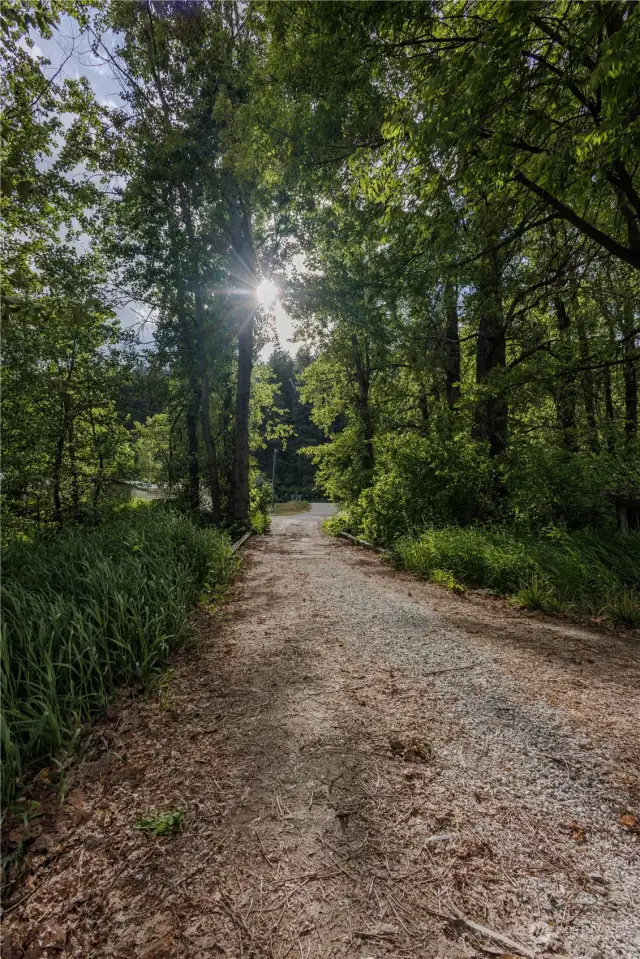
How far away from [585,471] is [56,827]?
24.5ft

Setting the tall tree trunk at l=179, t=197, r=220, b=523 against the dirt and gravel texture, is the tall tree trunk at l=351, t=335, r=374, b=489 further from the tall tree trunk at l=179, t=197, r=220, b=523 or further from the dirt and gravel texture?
the dirt and gravel texture

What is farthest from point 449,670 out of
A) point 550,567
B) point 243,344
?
point 243,344

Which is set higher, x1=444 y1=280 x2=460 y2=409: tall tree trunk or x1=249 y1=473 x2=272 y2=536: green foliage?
x1=444 y1=280 x2=460 y2=409: tall tree trunk

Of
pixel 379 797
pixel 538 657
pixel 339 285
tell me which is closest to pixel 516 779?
pixel 379 797

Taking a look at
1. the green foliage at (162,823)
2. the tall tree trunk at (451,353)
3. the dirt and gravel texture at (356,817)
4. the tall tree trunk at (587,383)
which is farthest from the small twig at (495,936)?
the tall tree trunk at (451,353)

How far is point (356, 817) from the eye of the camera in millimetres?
1622

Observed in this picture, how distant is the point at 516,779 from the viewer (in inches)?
71.3

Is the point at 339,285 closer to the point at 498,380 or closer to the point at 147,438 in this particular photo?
the point at 498,380

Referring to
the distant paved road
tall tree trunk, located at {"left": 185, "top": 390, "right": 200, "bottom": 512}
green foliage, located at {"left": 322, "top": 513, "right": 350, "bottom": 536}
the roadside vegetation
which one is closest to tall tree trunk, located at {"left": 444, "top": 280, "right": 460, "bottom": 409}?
the roadside vegetation

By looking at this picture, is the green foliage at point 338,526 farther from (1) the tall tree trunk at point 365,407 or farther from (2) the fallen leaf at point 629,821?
(2) the fallen leaf at point 629,821

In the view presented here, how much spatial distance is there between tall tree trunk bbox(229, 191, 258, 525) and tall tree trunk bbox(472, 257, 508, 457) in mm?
6509

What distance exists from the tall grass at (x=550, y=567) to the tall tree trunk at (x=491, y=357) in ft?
7.92

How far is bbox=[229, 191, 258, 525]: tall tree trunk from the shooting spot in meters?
10.7

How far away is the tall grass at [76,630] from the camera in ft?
6.87
